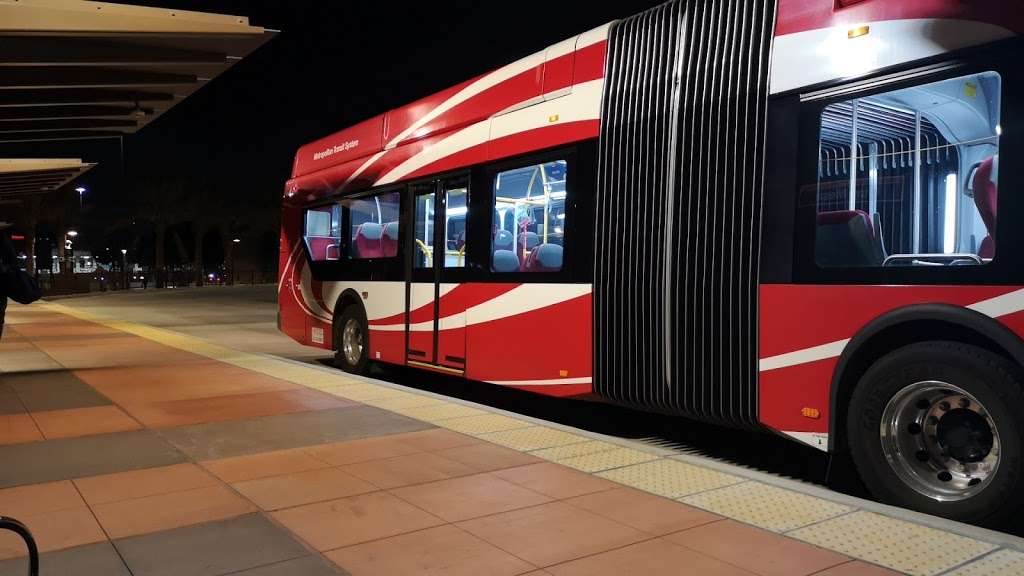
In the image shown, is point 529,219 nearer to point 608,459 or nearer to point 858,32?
point 608,459

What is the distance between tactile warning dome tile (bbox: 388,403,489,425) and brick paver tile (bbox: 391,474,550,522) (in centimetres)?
218

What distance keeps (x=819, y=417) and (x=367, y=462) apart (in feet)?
10.2

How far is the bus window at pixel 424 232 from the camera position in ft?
30.1

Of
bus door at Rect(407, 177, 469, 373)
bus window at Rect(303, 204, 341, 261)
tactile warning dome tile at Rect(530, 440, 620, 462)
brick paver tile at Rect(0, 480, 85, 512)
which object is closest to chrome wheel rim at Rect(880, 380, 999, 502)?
tactile warning dome tile at Rect(530, 440, 620, 462)

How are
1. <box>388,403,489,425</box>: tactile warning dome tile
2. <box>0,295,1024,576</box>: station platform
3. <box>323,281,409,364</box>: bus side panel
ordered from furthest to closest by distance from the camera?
1. <box>323,281,409,364</box>: bus side panel
2. <box>388,403,489,425</box>: tactile warning dome tile
3. <box>0,295,1024,576</box>: station platform

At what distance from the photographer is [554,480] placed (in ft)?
17.1

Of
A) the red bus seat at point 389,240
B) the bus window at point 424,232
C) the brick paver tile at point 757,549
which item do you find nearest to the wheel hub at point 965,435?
the brick paver tile at point 757,549

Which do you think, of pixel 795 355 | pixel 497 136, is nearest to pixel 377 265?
pixel 497 136

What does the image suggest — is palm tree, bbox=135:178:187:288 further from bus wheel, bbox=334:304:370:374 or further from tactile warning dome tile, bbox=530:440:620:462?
tactile warning dome tile, bbox=530:440:620:462

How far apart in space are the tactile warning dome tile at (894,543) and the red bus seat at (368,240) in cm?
703

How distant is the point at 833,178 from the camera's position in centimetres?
507

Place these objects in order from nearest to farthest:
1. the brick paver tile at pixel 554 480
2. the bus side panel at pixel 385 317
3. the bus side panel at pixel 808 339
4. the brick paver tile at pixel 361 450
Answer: the bus side panel at pixel 808 339 < the brick paver tile at pixel 554 480 < the brick paver tile at pixel 361 450 < the bus side panel at pixel 385 317

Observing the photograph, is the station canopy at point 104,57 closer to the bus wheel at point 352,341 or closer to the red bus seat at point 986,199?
the bus wheel at point 352,341

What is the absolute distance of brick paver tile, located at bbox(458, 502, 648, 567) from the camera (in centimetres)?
395
